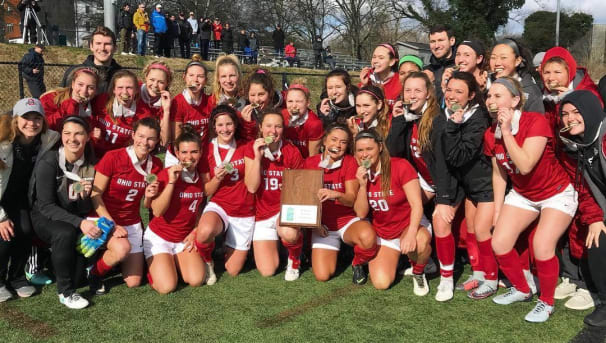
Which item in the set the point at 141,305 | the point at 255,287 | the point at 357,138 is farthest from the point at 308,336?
the point at 357,138

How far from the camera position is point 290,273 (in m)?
4.91

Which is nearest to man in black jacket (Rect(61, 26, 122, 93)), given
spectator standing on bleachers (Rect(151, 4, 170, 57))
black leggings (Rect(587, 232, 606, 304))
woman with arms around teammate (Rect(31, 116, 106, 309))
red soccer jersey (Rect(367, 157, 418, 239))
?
woman with arms around teammate (Rect(31, 116, 106, 309))

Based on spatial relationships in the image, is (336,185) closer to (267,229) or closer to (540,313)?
(267,229)

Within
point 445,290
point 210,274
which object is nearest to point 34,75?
point 210,274

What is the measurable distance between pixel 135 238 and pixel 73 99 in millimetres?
1512

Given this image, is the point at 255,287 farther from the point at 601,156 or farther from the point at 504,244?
the point at 601,156

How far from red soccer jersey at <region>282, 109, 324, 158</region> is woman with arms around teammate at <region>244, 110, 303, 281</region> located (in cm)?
20

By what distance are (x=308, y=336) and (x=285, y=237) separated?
1.36m

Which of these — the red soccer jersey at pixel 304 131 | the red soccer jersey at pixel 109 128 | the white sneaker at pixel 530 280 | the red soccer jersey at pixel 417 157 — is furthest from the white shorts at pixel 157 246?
the white sneaker at pixel 530 280

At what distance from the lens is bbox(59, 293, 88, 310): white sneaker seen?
411 centimetres

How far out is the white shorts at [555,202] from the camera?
3.99 meters

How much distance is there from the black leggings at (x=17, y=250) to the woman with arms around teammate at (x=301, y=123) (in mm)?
2634

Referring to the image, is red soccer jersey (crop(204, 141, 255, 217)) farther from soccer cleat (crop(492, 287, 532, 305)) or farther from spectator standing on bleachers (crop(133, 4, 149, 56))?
spectator standing on bleachers (crop(133, 4, 149, 56))

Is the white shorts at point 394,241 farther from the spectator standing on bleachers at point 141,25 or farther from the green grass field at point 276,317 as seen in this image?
the spectator standing on bleachers at point 141,25
